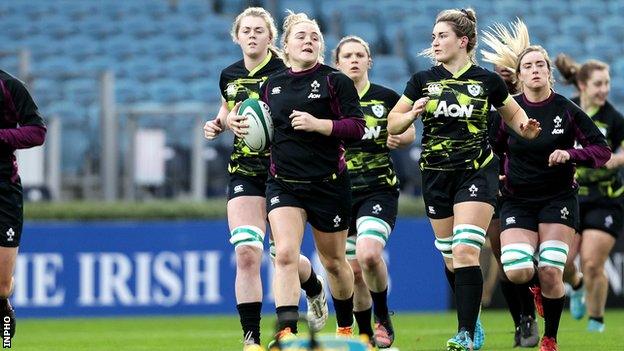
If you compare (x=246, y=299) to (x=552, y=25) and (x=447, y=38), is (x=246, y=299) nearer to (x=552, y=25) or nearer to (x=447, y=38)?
(x=447, y=38)

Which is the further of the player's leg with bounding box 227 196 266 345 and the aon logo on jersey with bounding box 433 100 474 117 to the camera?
the aon logo on jersey with bounding box 433 100 474 117

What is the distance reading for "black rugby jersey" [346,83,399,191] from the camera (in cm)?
1094

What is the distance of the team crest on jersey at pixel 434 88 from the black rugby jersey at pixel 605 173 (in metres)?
3.80

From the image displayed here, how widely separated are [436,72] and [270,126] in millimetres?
1260

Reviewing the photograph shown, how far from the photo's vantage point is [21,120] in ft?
32.3

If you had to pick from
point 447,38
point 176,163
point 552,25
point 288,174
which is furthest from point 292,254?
point 552,25

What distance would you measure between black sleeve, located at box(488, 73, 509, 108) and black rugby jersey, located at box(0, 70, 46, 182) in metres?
3.17

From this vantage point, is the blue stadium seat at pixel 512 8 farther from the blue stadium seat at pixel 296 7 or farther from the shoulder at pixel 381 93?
the shoulder at pixel 381 93

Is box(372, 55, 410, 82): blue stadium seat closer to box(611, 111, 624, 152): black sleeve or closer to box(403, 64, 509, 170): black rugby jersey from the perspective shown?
box(611, 111, 624, 152): black sleeve

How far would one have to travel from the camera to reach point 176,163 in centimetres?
1650

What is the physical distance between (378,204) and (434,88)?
63.6 inches

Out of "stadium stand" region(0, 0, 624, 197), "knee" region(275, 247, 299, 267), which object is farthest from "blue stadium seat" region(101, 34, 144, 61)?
"knee" region(275, 247, 299, 267)

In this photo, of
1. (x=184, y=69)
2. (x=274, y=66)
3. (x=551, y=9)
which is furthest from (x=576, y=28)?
(x=274, y=66)

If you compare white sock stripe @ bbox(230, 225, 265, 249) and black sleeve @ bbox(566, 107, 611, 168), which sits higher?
black sleeve @ bbox(566, 107, 611, 168)
